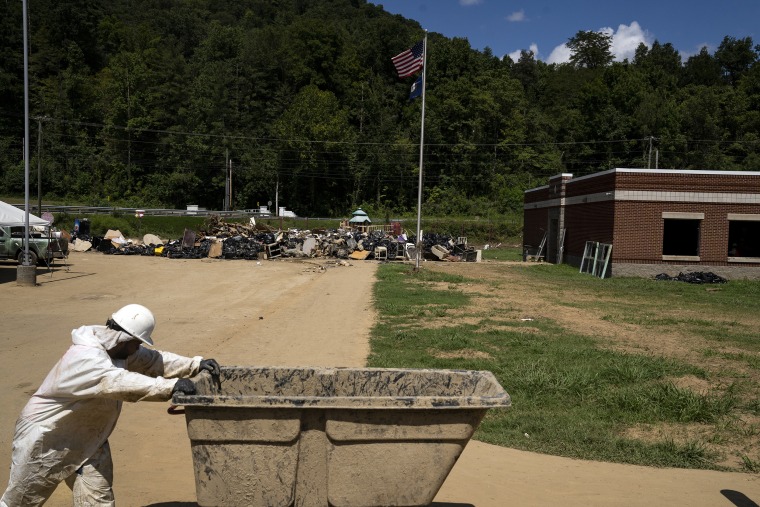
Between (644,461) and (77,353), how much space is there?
579cm

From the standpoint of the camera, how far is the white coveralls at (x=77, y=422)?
4.36 meters

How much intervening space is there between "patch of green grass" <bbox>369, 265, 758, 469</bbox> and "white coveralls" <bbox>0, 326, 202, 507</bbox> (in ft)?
15.1

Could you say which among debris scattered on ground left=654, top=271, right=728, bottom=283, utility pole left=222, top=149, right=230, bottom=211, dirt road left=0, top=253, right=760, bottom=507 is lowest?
dirt road left=0, top=253, right=760, bottom=507

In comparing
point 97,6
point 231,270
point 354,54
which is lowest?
point 231,270

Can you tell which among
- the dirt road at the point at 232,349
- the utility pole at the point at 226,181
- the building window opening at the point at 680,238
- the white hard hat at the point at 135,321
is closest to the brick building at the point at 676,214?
the building window opening at the point at 680,238

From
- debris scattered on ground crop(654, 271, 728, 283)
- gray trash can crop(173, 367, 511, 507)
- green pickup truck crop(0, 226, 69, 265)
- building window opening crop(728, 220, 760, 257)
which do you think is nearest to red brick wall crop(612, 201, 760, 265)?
debris scattered on ground crop(654, 271, 728, 283)

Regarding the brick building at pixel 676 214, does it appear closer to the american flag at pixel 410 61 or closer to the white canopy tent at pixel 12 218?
the american flag at pixel 410 61

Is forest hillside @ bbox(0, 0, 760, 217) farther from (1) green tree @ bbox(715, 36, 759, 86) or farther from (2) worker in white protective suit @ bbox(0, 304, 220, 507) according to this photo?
(2) worker in white protective suit @ bbox(0, 304, 220, 507)

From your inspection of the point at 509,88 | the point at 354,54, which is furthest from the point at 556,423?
the point at 354,54

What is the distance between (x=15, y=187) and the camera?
71188 millimetres

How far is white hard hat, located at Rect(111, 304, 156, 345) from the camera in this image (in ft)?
14.9

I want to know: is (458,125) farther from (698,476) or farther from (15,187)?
(698,476)

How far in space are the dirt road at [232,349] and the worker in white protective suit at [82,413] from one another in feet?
4.49

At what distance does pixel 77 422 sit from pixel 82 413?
0.26 ft
